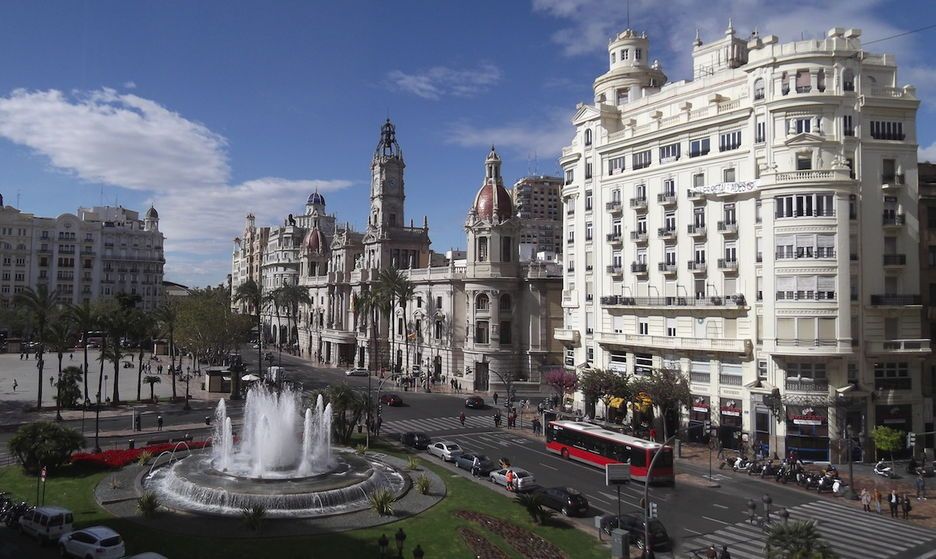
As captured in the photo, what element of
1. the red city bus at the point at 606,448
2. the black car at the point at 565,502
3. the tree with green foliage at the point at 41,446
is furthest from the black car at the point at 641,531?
the tree with green foliage at the point at 41,446

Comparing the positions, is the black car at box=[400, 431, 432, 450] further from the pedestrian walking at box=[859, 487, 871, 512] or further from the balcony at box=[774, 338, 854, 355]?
the pedestrian walking at box=[859, 487, 871, 512]

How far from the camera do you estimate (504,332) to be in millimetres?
83188

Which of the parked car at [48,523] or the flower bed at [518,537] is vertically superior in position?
the parked car at [48,523]

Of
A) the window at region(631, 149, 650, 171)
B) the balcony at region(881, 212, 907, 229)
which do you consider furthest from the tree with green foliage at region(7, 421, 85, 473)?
the balcony at region(881, 212, 907, 229)

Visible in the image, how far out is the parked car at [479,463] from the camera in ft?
135

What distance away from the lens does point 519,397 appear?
7719cm

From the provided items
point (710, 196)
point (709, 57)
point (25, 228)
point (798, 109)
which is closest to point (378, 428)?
point (710, 196)

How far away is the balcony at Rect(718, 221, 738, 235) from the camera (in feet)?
169

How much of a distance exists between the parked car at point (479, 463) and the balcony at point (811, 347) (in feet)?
71.1

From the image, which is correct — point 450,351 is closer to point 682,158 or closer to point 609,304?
point 609,304

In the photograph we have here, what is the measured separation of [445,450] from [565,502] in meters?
13.7

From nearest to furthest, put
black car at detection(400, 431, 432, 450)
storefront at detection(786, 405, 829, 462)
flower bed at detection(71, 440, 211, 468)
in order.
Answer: flower bed at detection(71, 440, 211, 468), storefront at detection(786, 405, 829, 462), black car at detection(400, 431, 432, 450)

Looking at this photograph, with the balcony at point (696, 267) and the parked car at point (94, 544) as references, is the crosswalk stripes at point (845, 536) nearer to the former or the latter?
the balcony at point (696, 267)

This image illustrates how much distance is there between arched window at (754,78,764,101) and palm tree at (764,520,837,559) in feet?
122
